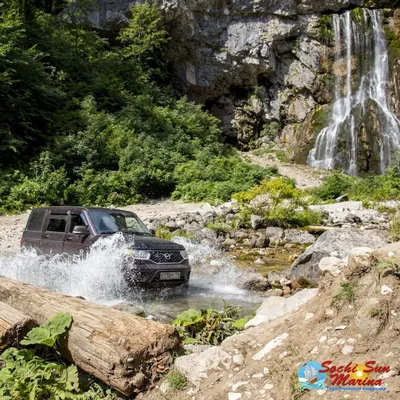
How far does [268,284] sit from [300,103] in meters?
29.3

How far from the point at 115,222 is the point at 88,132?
1421 cm

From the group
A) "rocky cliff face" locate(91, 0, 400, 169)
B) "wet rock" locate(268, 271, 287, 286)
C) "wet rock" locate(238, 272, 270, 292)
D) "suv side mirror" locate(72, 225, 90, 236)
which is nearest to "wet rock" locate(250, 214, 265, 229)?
"wet rock" locate(268, 271, 287, 286)

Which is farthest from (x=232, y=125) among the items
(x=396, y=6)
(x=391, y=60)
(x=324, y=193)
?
(x=324, y=193)

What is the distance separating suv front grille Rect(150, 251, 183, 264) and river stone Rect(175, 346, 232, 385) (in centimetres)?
384

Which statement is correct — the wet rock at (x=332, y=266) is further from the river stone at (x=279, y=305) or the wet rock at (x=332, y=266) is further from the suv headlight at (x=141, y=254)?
the suv headlight at (x=141, y=254)

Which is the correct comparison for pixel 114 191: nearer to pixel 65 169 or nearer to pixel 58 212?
pixel 65 169

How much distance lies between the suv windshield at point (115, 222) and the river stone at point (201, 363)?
465 centimetres

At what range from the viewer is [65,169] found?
19812 mm

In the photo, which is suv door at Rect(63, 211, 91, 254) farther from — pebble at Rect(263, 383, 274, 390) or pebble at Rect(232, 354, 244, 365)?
pebble at Rect(263, 383, 274, 390)

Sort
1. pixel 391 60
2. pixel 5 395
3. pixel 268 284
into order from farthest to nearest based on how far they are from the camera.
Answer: pixel 391 60, pixel 268 284, pixel 5 395

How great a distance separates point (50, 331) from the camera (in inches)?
151

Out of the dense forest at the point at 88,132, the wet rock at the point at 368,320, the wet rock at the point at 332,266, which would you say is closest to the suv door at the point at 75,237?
the wet rock at the point at 332,266

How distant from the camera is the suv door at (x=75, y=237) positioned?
306 inches

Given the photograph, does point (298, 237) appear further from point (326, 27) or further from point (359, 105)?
point (326, 27)
